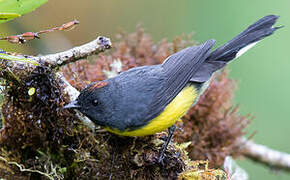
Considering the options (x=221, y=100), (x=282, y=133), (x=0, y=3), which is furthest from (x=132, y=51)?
(x=282, y=133)

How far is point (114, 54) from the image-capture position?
3.34 meters

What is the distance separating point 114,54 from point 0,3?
62.7 inches

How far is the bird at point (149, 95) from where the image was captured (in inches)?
90.0

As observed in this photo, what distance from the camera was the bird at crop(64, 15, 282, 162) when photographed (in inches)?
90.0

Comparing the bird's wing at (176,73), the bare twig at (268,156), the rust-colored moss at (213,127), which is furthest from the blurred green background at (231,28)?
the bird's wing at (176,73)

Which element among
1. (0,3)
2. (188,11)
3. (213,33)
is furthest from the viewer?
(188,11)

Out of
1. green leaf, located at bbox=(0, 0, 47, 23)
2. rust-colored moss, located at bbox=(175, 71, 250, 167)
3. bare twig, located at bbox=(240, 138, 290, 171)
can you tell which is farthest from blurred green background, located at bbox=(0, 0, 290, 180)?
green leaf, located at bbox=(0, 0, 47, 23)

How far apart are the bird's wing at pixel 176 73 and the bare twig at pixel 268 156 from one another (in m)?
1.39

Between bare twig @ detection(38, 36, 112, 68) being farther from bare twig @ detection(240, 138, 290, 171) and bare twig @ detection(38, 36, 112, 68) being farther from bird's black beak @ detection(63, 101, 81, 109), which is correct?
bare twig @ detection(240, 138, 290, 171)

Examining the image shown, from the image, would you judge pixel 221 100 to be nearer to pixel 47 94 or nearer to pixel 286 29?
pixel 47 94

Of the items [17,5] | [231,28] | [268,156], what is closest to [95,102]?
[17,5]

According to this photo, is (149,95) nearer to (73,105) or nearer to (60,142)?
(73,105)

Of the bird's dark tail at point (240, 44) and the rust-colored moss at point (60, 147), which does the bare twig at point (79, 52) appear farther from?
the bird's dark tail at point (240, 44)

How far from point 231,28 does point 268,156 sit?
259 cm
